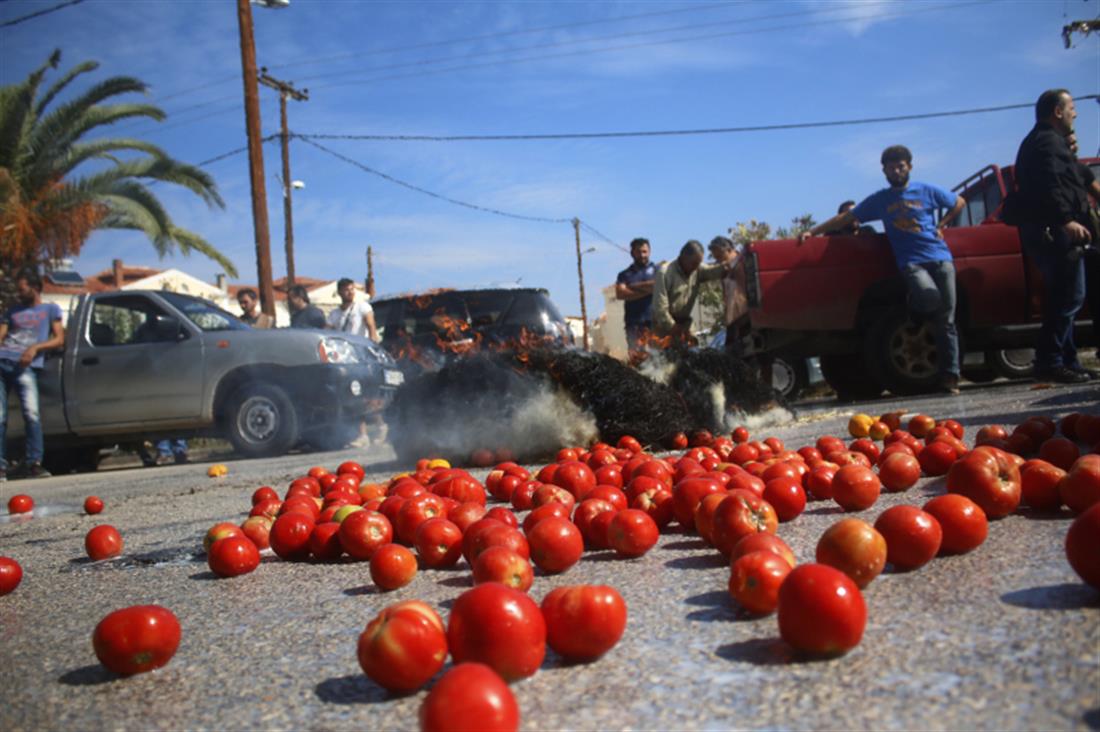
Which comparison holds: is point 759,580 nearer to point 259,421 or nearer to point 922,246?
point 922,246

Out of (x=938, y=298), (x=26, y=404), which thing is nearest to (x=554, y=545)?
(x=938, y=298)

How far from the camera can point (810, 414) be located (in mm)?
8375

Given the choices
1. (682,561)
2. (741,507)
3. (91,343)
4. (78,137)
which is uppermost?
(78,137)

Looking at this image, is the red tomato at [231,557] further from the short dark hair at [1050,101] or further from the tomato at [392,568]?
the short dark hair at [1050,101]

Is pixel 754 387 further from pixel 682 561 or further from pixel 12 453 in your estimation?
pixel 12 453

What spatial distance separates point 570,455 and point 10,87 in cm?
1654

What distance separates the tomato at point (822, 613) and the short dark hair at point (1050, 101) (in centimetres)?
742

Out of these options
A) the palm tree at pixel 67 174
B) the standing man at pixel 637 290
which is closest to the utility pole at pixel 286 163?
the palm tree at pixel 67 174

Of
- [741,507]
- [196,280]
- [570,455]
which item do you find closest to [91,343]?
[570,455]

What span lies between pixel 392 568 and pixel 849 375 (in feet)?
29.3

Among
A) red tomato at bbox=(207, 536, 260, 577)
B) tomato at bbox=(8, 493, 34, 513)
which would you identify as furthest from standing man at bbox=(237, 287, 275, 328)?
red tomato at bbox=(207, 536, 260, 577)

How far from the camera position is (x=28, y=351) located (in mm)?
9852

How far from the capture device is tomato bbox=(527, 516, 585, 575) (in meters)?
2.63

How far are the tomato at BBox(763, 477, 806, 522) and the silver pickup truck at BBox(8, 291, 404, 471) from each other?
7782 mm
